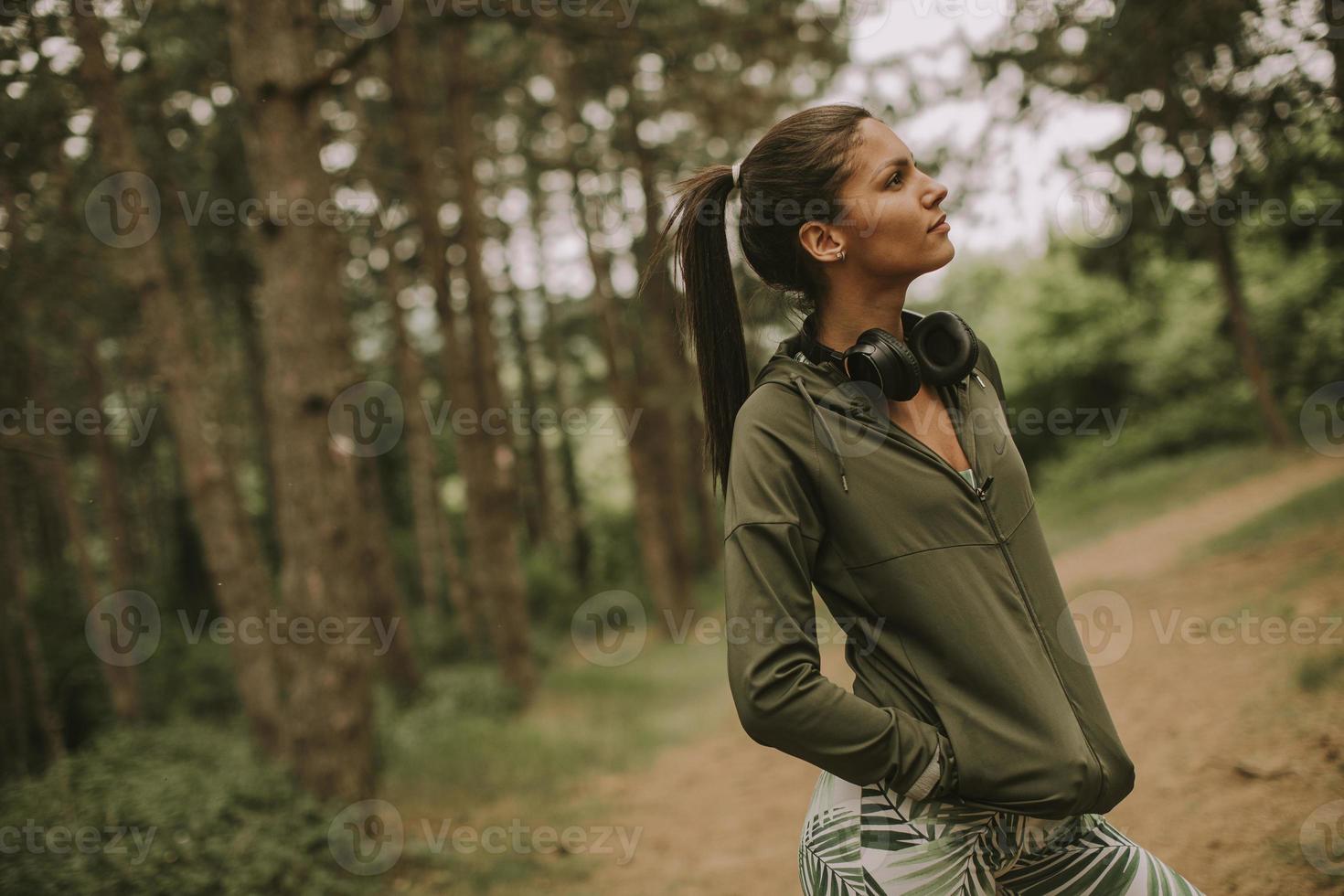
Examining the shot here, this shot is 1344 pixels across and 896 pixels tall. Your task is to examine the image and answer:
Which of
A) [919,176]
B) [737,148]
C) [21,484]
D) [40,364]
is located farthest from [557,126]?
[919,176]

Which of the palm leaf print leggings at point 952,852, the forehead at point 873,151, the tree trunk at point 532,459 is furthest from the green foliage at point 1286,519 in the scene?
the tree trunk at point 532,459

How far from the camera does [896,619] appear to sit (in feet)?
6.15

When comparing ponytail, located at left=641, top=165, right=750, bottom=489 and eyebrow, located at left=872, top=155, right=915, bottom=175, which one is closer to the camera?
eyebrow, located at left=872, top=155, right=915, bottom=175

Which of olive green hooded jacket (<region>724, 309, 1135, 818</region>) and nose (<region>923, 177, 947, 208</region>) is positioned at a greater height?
nose (<region>923, 177, 947, 208</region>)

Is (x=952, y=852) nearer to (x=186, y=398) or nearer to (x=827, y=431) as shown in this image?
(x=827, y=431)

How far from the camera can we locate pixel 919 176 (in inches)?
83.0

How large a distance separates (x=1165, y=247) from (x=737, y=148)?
22.8ft

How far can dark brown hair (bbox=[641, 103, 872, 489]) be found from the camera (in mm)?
2104

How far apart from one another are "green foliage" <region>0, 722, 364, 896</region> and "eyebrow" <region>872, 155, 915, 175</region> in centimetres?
528

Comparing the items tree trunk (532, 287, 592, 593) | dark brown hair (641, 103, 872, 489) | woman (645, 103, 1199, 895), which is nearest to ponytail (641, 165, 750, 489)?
dark brown hair (641, 103, 872, 489)

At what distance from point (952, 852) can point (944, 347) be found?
104cm

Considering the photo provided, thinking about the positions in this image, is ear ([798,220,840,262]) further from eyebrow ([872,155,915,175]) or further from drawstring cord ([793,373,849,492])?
drawstring cord ([793,373,849,492])

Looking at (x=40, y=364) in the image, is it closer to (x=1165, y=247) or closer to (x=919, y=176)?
(x=919, y=176)

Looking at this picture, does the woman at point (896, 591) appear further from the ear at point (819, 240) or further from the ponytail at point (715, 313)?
the ponytail at point (715, 313)
